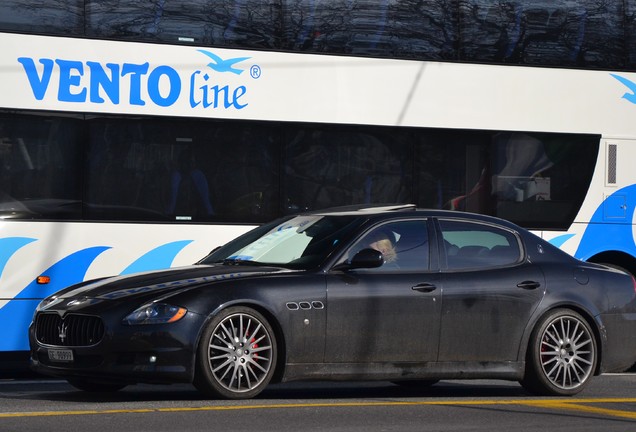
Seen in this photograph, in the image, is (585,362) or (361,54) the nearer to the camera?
(585,362)

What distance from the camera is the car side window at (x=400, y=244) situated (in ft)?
35.3

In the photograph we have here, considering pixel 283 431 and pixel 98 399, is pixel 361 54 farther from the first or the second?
pixel 283 431

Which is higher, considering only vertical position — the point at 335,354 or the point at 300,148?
the point at 300,148

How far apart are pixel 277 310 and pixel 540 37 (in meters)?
6.64

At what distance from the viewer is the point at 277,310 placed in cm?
1003

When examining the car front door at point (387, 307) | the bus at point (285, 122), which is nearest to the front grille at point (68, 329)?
the car front door at point (387, 307)

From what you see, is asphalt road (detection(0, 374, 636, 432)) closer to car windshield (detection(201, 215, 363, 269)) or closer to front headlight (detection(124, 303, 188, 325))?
front headlight (detection(124, 303, 188, 325))

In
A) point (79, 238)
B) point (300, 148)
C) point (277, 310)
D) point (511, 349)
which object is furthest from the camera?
point (300, 148)

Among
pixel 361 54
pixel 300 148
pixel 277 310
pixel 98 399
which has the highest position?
pixel 361 54

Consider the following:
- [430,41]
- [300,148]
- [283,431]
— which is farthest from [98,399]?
[430,41]

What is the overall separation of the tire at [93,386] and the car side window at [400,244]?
2.13 m

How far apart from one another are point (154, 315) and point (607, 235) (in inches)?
288

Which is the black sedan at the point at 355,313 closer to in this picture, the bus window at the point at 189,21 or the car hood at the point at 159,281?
the car hood at the point at 159,281

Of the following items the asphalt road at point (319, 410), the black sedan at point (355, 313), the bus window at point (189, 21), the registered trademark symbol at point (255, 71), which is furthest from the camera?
the registered trademark symbol at point (255, 71)
